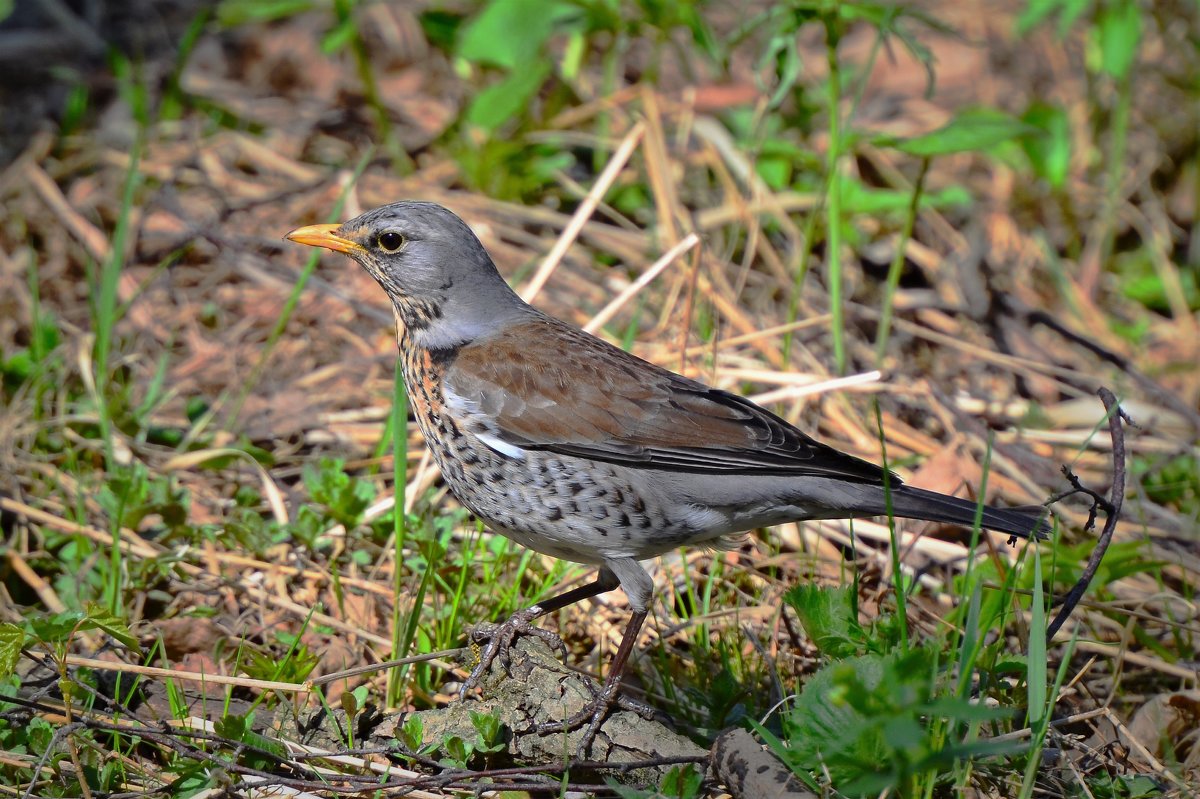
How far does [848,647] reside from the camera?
3.28 m

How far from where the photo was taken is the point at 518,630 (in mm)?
3750

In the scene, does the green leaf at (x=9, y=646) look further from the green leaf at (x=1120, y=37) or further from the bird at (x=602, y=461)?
the green leaf at (x=1120, y=37)

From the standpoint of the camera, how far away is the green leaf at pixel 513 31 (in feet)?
19.2

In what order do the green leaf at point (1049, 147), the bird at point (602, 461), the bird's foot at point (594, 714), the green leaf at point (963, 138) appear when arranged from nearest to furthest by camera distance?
the bird's foot at point (594, 714) < the bird at point (602, 461) < the green leaf at point (963, 138) < the green leaf at point (1049, 147)

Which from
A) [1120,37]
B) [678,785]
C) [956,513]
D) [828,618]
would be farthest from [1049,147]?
[678,785]

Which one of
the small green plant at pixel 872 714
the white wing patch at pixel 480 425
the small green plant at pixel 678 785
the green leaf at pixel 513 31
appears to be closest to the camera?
the small green plant at pixel 872 714

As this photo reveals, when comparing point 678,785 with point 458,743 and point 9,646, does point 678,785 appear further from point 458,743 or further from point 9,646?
point 9,646

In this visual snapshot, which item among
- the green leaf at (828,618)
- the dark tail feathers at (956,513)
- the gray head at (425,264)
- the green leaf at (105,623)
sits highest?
the gray head at (425,264)

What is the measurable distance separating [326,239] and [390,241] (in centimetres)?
22

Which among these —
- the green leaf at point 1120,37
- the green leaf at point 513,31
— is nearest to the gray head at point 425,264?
the green leaf at point 513,31

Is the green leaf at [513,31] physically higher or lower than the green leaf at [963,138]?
higher

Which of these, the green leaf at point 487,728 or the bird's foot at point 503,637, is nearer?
the green leaf at point 487,728

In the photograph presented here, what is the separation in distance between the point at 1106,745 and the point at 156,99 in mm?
6036

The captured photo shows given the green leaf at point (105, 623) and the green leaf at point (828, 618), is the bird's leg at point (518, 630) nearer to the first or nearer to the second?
the green leaf at point (828, 618)
